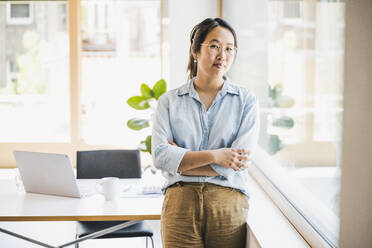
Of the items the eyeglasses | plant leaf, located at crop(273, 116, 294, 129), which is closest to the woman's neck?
the eyeglasses

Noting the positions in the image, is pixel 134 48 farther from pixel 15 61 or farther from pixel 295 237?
pixel 295 237

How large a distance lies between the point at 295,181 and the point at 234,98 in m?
0.55

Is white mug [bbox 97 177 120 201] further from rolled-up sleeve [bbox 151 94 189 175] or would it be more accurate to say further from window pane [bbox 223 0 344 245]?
window pane [bbox 223 0 344 245]

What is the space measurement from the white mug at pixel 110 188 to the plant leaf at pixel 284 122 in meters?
0.90

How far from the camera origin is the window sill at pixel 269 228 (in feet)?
6.37

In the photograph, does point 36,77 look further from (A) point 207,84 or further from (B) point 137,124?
(A) point 207,84

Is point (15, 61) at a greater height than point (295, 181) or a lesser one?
greater

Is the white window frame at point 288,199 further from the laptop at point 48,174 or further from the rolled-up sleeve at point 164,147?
the laptop at point 48,174

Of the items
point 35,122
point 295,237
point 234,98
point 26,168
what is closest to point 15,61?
point 35,122

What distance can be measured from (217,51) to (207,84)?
16 cm

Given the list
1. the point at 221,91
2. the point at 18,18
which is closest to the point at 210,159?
the point at 221,91

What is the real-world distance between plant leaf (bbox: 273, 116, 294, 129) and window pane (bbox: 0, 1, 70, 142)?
2.71 m

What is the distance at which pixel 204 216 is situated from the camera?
1.96 metres

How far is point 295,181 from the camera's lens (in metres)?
2.31
